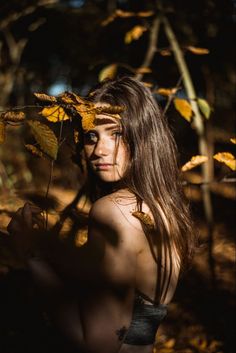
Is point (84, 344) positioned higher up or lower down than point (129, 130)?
lower down

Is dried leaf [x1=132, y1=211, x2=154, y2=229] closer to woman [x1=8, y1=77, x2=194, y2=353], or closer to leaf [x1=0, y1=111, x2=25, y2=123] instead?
woman [x1=8, y1=77, x2=194, y2=353]

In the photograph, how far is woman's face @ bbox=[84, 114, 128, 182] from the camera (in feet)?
5.19

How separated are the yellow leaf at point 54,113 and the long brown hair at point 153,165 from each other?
327 millimetres

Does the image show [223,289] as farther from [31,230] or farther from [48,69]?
[48,69]

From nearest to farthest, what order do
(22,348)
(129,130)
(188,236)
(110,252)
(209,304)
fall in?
(110,252) → (129,130) → (188,236) → (22,348) → (209,304)

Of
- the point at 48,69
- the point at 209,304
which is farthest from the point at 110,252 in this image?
the point at 48,69

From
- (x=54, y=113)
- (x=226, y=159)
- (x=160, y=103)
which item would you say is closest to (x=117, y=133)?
(x=54, y=113)

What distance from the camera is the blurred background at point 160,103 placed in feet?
7.33

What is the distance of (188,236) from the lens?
1.79 m

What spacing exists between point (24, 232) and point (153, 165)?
2.15 feet

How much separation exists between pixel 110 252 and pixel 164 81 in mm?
5375

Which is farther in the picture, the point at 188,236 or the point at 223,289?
the point at 223,289

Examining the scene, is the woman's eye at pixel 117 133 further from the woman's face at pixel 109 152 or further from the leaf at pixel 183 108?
the leaf at pixel 183 108

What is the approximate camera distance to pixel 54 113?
1330 mm
